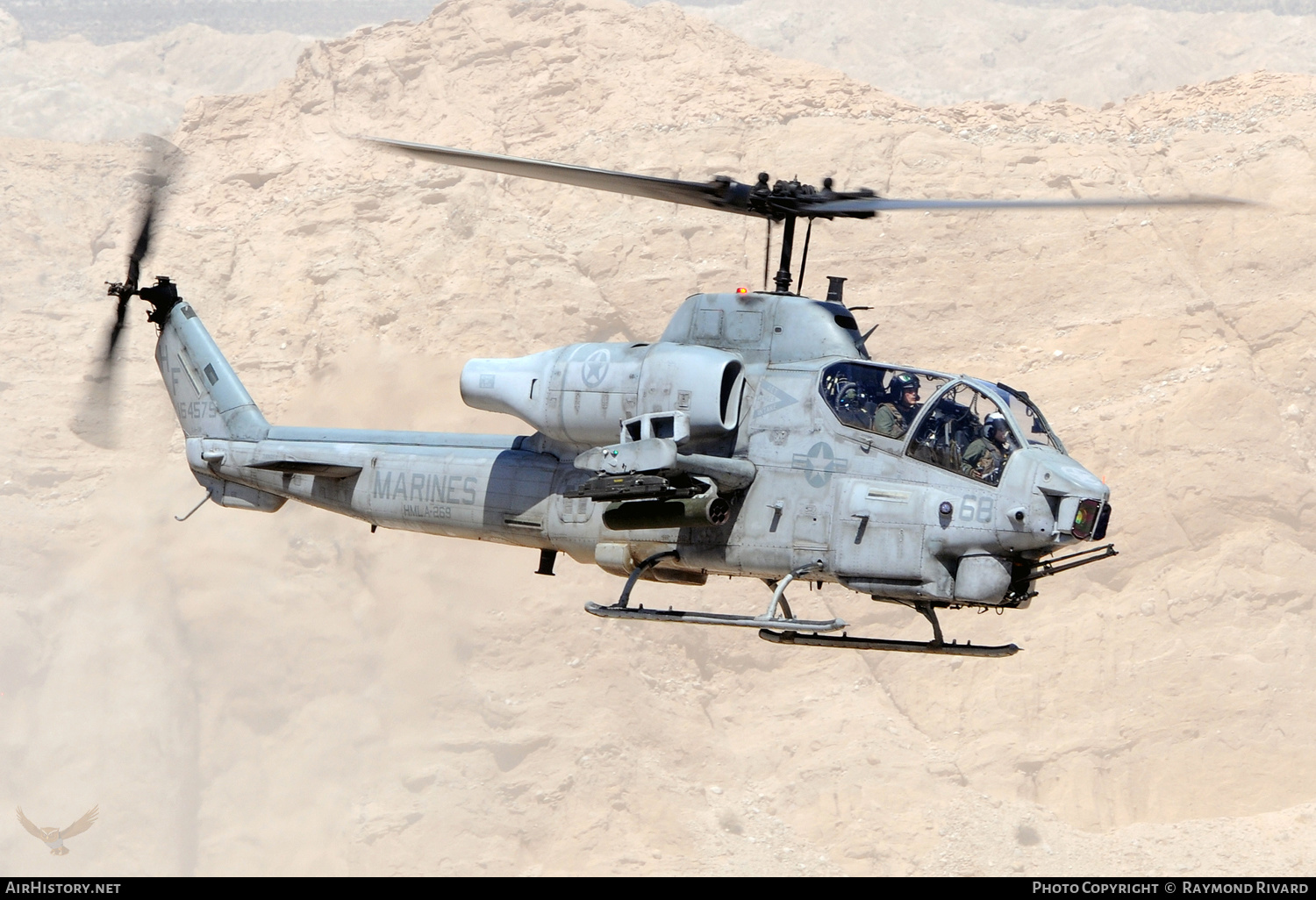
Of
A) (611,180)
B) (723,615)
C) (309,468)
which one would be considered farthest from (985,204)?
(309,468)

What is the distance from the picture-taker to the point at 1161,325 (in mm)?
28781

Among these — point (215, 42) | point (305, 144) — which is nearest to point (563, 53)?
point (305, 144)

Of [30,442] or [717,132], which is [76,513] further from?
[717,132]

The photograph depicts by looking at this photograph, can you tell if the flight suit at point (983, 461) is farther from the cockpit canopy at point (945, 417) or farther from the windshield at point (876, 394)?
the windshield at point (876, 394)

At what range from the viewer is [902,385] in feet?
38.0

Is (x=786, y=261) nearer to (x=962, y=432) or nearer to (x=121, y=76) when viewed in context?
(x=962, y=432)

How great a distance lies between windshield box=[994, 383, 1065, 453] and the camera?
1118 centimetres

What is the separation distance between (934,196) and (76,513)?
18.8 meters

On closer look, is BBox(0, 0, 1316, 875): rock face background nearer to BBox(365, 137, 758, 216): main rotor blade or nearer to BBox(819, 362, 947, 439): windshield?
BBox(819, 362, 947, 439): windshield

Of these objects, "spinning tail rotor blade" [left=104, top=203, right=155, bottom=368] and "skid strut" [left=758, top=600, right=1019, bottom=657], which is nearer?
"skid strut" [left=758, top=600, right=1019, bottom=657]

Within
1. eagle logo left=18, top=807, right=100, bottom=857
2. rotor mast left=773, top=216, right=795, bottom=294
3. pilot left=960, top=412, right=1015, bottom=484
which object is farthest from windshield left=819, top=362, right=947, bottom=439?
eagle logo left=18, top=807, right=100, bottom=857

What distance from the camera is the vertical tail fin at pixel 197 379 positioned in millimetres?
15117

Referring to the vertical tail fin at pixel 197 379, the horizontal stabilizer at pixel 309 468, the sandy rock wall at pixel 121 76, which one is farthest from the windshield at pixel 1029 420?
the sandy rock wall at pixel 121 76

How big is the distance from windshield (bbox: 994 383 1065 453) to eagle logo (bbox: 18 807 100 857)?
69.9 feet
